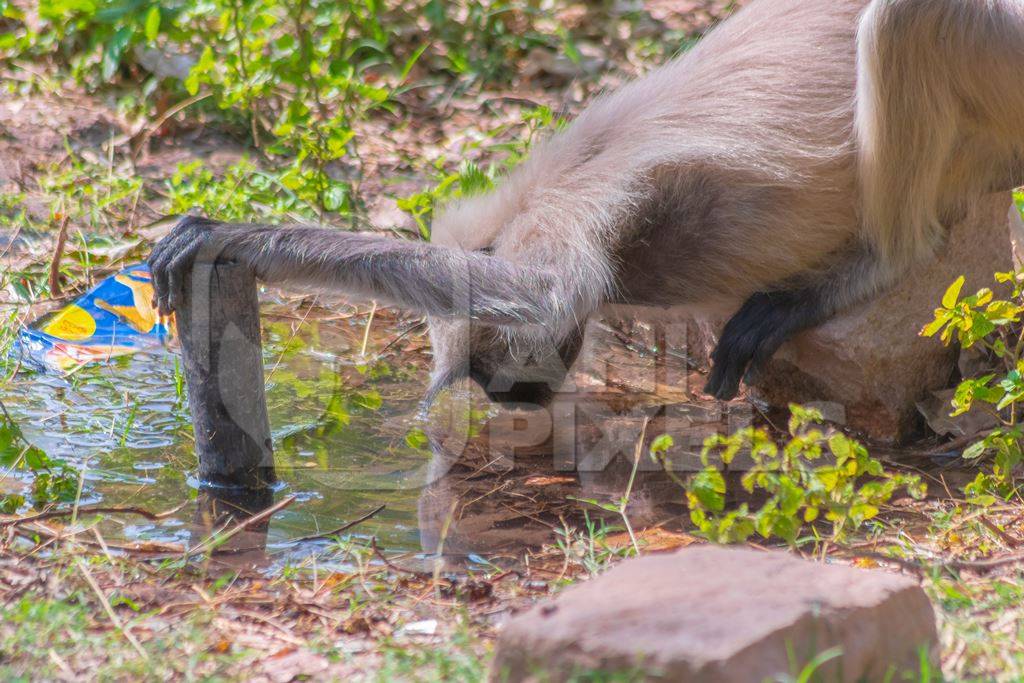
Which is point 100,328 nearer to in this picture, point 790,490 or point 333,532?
point 333,532

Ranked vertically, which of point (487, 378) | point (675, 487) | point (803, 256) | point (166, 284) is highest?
point (166, 284)

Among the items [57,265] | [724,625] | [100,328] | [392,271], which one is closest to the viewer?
[724,625]

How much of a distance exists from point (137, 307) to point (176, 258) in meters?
1.49

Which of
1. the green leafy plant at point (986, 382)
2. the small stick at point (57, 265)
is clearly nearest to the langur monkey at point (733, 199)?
the green leafy plant at point (986, 382)

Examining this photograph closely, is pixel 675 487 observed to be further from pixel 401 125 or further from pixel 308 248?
pixel 401 125

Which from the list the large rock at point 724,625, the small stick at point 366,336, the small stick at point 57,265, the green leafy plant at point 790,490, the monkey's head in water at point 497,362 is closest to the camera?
the large rock at point 724,625

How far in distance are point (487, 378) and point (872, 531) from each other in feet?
4.24

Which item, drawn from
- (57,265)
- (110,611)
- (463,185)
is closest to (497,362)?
(463,185)

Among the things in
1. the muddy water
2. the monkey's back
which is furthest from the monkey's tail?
the muddy water

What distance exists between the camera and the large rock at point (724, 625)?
1919 mm

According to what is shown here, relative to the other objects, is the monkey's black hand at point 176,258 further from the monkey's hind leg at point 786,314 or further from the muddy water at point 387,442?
the monkey's hind leg at point 786,314

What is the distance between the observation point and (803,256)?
3.94 m

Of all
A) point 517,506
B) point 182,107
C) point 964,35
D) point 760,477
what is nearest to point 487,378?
point 517,506

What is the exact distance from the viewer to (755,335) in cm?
398
